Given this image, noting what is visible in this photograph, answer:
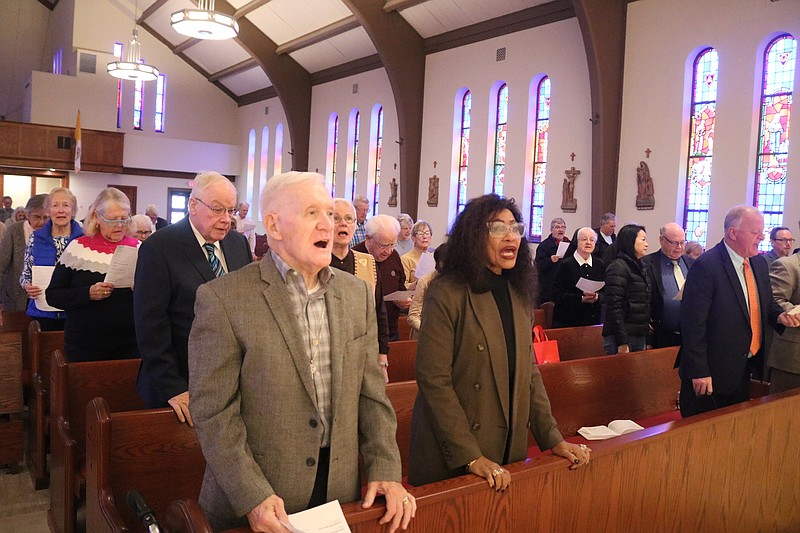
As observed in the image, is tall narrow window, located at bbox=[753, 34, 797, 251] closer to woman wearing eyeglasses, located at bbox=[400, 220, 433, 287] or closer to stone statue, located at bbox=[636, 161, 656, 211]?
stone statue, located at bbox=[636, 161, 656, 211]

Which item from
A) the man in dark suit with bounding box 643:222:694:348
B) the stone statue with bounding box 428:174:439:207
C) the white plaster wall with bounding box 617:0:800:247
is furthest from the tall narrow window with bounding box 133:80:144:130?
the man in dark suit with bounding box 643:222:694:348

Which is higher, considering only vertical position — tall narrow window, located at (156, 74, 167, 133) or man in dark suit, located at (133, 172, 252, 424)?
tall narrow window, located at (156, 74, 167, 133)

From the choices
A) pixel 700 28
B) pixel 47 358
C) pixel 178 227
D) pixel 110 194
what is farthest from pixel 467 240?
pixel 700 28

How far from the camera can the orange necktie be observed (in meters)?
3.49

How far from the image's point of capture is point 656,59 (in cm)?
961

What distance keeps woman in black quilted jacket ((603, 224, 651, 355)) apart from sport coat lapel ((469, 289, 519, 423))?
8.85ft

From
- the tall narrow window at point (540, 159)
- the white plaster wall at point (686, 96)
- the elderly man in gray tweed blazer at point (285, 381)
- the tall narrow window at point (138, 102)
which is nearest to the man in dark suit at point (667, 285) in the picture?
the elderly man in gray tweed blazer at point (285, 381)

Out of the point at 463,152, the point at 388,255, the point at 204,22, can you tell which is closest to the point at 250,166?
the point at 463,152

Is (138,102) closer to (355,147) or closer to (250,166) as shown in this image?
(250,166)

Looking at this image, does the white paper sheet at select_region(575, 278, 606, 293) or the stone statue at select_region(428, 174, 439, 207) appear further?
the stone statue at select_region(428, 174, 439, 207)

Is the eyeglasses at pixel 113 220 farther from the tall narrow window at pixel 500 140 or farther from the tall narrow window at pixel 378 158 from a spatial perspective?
the tall narrow window at pixel 378 158

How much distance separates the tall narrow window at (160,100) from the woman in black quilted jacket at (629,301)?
56.7 ft

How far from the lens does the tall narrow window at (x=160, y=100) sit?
19.7 meters

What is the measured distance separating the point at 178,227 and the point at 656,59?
8.54m
